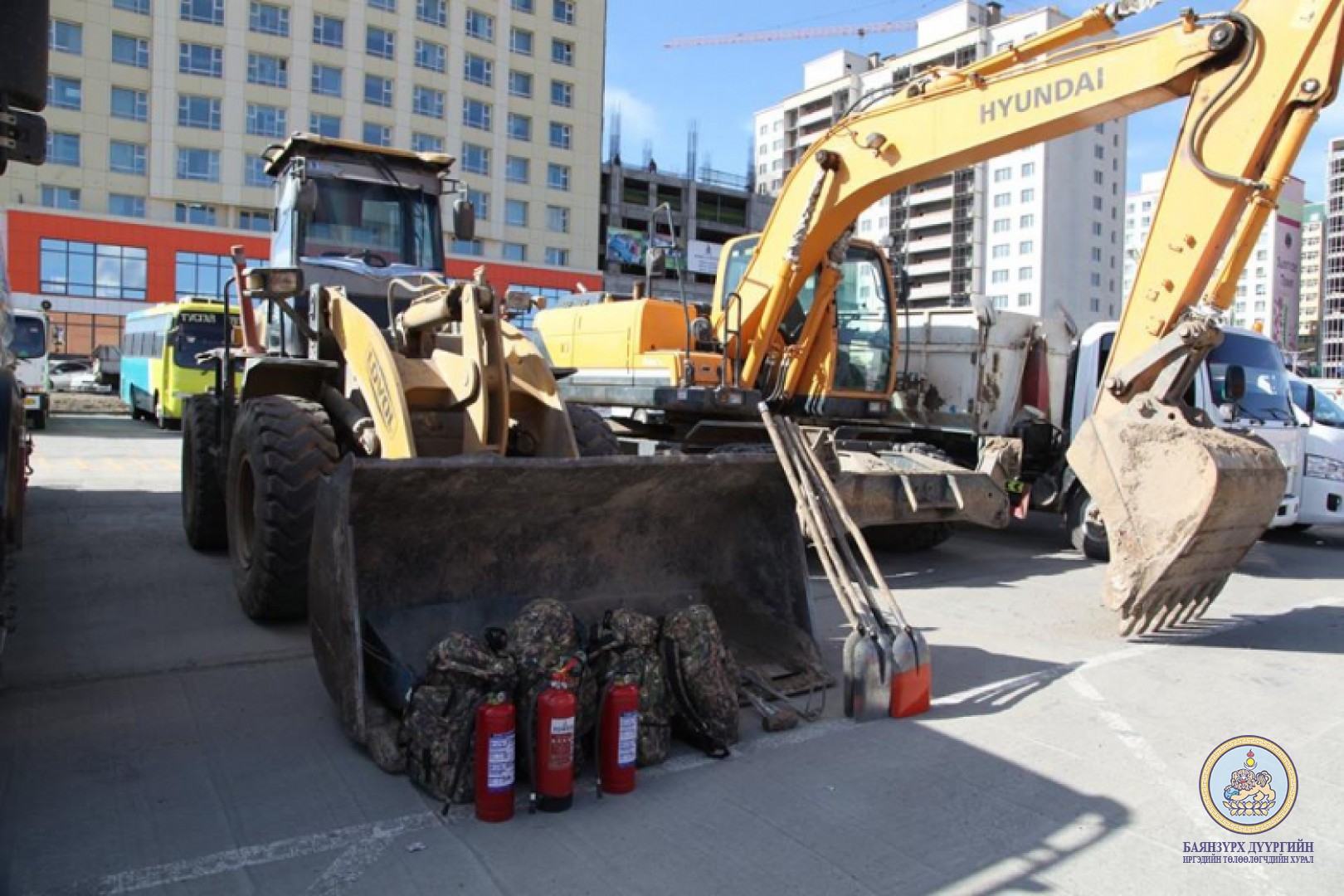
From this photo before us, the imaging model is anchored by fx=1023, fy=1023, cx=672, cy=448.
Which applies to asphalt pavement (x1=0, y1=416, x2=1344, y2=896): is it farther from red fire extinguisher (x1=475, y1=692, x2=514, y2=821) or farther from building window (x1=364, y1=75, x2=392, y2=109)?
building window (x1=364, y1=75, x2=392, y2=109)

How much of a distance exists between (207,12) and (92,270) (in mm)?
12330

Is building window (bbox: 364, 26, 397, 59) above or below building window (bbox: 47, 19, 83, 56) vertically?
above

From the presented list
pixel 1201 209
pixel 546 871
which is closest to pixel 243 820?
pixel 546 871

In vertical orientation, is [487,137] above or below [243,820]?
above

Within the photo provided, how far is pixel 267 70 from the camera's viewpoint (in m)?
45.3

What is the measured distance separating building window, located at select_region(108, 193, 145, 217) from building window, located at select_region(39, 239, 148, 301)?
1742mm

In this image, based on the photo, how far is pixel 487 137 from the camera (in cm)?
5156

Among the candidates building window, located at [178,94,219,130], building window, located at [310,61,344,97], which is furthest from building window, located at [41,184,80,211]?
building window, located at [310,61,344,97]

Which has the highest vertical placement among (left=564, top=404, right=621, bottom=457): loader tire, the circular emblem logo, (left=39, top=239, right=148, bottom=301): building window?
(left=39, top=239, right=148, bottom=301): building window

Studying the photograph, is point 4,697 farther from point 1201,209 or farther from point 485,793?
point 1201,209

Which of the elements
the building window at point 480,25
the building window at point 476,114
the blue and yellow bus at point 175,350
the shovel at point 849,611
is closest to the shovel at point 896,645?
the shovel at point 849,611

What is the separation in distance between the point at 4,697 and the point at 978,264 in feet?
284

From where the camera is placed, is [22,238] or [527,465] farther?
[22,238]

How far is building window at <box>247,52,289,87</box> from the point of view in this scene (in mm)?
44844
